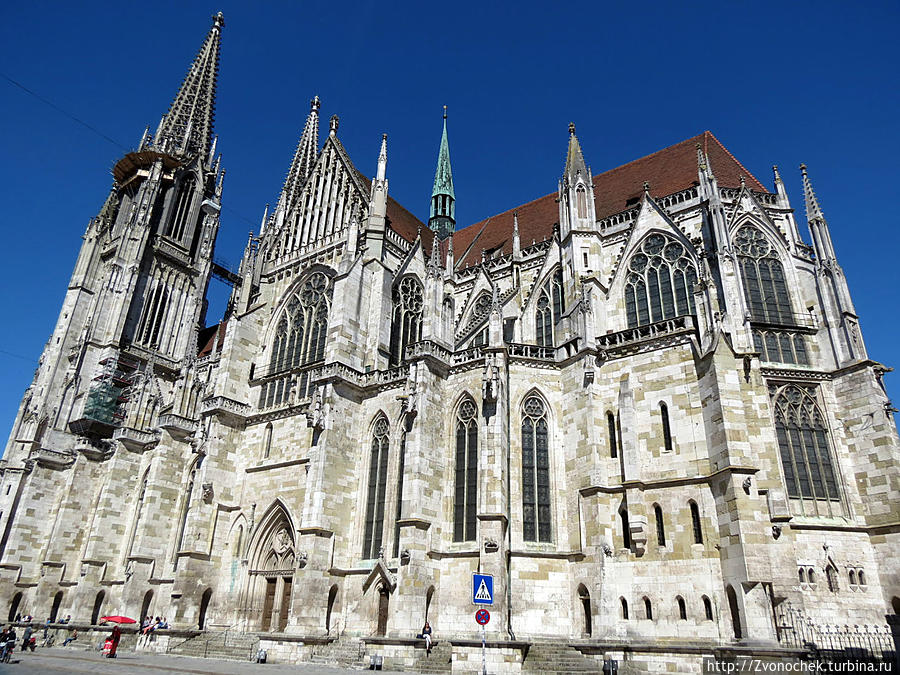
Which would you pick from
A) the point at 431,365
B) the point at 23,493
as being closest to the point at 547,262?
the point at 431,365

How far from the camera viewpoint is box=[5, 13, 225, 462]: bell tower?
3334 cm

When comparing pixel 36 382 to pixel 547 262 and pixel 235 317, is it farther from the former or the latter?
pixel 547 262

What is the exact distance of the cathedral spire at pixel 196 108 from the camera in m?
44.6

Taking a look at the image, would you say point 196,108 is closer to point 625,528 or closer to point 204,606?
point 204,606

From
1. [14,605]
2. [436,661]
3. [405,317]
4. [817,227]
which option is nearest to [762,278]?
[817,227]

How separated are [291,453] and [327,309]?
6450 mm

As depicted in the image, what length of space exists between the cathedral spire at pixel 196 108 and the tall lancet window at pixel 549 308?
107 feet

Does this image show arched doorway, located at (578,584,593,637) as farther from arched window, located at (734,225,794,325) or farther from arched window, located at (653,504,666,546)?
arched window, located at (734,225,794,325)

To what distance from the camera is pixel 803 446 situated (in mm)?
17797

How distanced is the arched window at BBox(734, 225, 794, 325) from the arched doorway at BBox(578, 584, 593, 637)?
1004cm

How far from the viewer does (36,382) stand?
36219 millimetres

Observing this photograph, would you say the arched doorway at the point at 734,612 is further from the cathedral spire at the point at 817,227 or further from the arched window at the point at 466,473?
the cathedral spire at the point at 817,227

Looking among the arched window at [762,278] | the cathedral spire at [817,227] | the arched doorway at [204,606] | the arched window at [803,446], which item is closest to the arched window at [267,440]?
the arched doorway at [204,606]

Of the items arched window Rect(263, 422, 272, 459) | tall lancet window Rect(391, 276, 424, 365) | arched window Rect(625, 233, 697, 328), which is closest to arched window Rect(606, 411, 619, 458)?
arched window Rect(625, 233, 697, 328)
